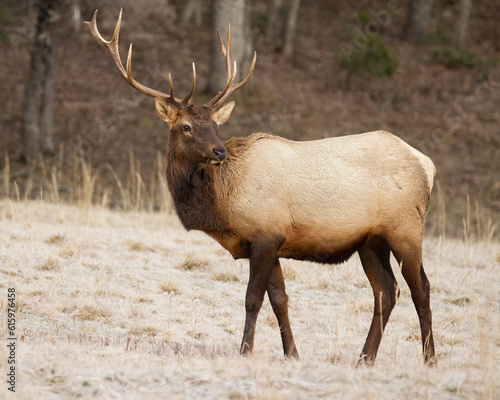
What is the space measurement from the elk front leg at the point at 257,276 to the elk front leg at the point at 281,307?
0.90 ft

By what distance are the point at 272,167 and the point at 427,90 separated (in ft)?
49.5

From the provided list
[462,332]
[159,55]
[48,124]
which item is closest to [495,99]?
[159,55]

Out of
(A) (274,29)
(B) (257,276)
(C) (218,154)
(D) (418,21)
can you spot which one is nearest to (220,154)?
(C) (218,154)

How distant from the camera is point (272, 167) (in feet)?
18.7

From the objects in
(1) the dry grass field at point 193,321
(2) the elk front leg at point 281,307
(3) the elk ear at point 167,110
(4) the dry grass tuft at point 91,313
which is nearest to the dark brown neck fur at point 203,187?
(3) the elk ear at point 167,110

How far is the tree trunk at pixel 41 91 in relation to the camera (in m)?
13.9

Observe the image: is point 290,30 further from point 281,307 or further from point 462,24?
point 281,307

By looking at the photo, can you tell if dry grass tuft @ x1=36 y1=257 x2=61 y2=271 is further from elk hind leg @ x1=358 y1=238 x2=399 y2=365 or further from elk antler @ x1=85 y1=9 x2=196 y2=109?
elk hind leg @ x1=358 y1=238 x2=399 y2=365

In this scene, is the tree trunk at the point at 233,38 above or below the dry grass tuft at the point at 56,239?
above

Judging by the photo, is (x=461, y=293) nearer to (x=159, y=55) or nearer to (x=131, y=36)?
(x=159, y=55)

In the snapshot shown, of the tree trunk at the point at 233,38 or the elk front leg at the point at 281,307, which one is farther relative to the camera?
the tree trunk at the point at 233,38

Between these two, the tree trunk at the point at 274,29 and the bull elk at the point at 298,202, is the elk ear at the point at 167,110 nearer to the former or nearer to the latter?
the bull elk at the point at 298,202

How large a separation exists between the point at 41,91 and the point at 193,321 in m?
9.80

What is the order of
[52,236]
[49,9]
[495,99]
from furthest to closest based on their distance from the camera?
[495,99]
[49,9]
[52,236]
